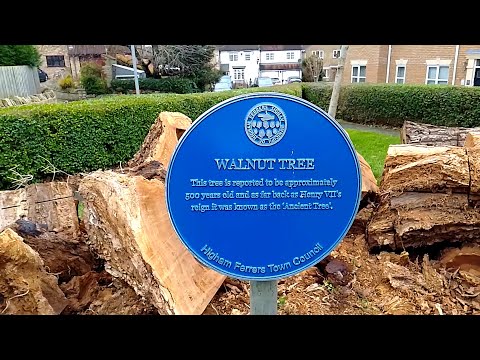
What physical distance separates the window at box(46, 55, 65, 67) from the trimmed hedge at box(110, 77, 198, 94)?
12.9 metres

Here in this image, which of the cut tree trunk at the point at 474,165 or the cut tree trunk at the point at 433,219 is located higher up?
the cut tree trunk at the point at 474,165

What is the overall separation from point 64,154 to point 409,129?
17.6ft

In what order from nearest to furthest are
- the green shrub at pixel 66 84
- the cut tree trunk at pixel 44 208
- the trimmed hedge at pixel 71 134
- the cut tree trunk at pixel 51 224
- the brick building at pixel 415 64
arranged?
the cut tree trunk at pixel 51 224 < the cut tree trunk at pixel 44 208 < the trimmed hedge at pixel 71 134 < the brick building at pixel 415 64 < the green shrub at pixel 66 84

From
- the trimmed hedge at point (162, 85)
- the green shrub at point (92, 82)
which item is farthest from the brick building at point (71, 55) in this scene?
the trimmed hedge at point (162, 85)

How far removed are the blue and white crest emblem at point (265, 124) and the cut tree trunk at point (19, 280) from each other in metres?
1.72

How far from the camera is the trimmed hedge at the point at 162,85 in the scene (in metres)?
20.0

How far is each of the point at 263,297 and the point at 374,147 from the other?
7.18 m

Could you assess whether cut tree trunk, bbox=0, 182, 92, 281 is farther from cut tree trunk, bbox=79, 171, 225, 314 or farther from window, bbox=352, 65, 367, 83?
window, bbox=352, 65, 367, 83

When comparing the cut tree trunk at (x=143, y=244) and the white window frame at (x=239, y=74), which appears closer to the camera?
the cut tree trunk at (x=143, y=244)

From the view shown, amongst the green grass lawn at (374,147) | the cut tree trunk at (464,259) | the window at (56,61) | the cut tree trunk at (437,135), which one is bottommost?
the green grass lawn at (374,147)

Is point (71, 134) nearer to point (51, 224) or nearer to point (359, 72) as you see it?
point (51, 224)

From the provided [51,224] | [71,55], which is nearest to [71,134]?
[51,224]

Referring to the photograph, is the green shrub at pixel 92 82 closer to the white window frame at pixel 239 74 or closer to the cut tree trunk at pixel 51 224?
the white window frame at pixel 239 74

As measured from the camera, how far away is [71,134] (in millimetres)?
6500
